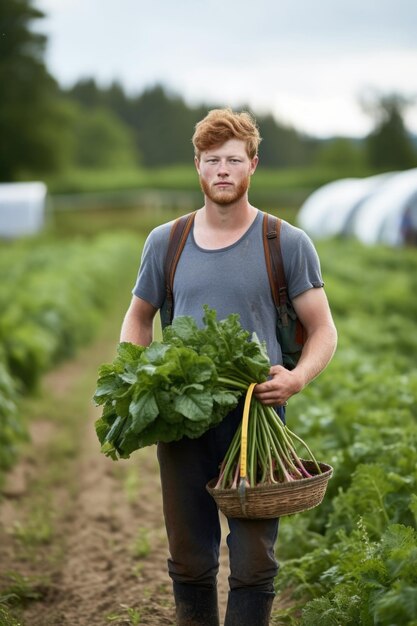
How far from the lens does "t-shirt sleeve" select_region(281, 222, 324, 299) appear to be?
4203mm

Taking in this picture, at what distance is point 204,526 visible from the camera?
428cm

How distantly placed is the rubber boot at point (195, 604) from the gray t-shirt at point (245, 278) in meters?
0.98

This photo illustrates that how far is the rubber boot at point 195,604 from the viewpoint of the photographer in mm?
4367

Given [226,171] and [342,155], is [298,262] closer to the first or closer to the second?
[226,171]

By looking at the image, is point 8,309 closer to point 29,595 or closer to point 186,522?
point 29,595

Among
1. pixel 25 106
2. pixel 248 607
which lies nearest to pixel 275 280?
pixel 248 607

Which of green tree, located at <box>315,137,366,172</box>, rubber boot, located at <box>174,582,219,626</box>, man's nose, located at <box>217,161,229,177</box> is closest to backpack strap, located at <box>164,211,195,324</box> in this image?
man's nose, located at <box>217,161,229,177</box>

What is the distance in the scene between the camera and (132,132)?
120 metres

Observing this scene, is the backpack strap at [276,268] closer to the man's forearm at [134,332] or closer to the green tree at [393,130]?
the man's forearm at [134,332]

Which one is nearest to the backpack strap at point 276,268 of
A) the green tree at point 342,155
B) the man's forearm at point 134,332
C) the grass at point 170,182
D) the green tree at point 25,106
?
the man's forearm at point 134,332

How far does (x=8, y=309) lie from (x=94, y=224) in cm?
3634

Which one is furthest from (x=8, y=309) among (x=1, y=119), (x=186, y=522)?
(x=1, y=119)

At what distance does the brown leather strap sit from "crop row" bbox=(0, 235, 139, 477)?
4165 mm

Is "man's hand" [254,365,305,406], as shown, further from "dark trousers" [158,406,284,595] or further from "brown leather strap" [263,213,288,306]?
"brown leather strap" [263,213,288,306]
